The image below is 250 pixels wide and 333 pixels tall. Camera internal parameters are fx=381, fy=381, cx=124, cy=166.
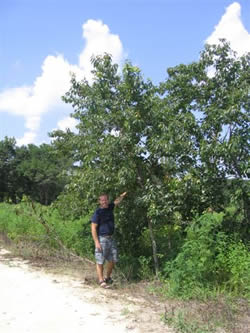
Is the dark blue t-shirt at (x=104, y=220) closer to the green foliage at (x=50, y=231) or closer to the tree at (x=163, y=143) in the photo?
the tree at (x=163, y=143)

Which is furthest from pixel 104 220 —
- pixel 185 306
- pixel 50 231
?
pixel 50 231

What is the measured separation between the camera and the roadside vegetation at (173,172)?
20.5ft

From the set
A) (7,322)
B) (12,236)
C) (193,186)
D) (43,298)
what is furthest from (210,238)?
(12,236)

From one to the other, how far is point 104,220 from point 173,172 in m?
1.63

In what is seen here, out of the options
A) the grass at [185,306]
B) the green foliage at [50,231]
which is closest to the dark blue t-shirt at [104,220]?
the grass at [185,306]

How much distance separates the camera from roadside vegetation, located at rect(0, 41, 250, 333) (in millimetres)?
6234

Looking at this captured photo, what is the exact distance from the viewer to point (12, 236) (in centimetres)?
1243

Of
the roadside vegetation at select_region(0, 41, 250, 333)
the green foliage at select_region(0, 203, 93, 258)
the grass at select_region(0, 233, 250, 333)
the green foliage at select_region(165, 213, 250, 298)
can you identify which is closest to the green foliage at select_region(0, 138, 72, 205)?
the green foliage at select_region(0, 203, 93, 258)

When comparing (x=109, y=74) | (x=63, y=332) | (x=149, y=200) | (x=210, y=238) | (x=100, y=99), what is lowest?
(x=63, y=332)

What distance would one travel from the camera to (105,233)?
7227 mm

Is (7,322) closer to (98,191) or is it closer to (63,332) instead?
(63,332)

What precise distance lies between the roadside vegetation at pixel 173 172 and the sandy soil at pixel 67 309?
730 millimetres

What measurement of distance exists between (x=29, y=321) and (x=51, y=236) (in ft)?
17.1

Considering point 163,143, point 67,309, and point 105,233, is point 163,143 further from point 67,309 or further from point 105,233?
point 67,309
